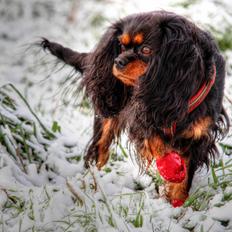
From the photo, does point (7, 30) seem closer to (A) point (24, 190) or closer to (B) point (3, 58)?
(B) point (3, 58)

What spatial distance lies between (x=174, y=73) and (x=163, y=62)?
80 mm

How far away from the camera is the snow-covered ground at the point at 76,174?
1.92 m

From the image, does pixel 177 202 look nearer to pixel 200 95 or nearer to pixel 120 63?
pixel 200 95

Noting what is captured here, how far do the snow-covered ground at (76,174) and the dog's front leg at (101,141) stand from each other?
0.24ft

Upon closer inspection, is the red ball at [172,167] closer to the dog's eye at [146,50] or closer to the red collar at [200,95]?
the red collar at [200,95]

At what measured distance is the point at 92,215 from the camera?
1.95 meters

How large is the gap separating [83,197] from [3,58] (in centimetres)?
449

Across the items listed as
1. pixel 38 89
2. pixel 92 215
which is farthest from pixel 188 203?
pixel 38 89

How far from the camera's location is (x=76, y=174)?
2.93 metres

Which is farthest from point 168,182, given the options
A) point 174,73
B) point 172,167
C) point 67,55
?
point 67,55

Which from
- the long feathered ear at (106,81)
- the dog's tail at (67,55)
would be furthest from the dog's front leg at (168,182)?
the dog's tail at (67,55)

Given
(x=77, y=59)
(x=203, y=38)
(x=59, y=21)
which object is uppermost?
(x=203, y=38)

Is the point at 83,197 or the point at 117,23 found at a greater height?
the point at 117,23

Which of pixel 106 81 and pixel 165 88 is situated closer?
pixel 165 88
